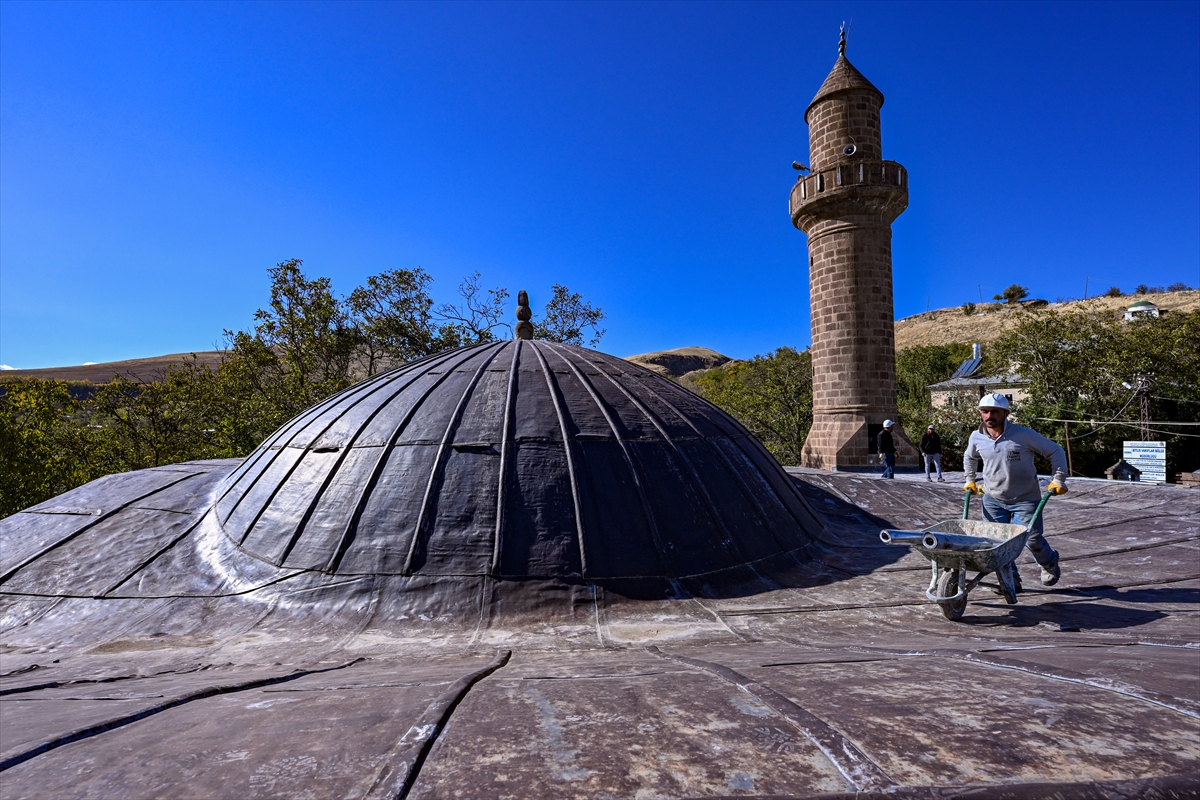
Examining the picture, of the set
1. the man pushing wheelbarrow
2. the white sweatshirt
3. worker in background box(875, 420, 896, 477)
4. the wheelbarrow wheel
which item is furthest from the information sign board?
the wheelbarrow wheel

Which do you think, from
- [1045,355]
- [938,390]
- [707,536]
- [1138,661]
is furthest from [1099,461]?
[1138,661]

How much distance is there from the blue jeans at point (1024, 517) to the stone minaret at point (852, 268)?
32.6ft

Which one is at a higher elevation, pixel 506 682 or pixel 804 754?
pixel 804 754

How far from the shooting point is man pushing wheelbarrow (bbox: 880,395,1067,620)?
4.72 meters

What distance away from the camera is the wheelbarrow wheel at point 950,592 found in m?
4.88

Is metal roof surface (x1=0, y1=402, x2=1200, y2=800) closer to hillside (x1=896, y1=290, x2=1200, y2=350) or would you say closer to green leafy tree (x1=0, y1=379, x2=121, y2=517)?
green leafy tree (x1=0, y1=379, x2=121, y2=517)

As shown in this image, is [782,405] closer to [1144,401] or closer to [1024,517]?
[1144,401]

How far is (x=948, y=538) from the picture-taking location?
4.73 m

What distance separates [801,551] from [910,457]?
11.0m

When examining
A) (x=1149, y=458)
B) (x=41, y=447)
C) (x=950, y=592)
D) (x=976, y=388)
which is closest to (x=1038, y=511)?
(x=950, y=592)

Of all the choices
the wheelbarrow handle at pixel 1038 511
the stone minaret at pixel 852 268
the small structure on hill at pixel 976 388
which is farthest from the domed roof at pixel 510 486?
the small structure on hill at pixel 976 388

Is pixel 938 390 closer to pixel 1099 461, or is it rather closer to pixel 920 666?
pixel 1099 461

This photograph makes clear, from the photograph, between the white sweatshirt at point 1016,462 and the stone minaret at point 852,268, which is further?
the stone minaret at point 852,268

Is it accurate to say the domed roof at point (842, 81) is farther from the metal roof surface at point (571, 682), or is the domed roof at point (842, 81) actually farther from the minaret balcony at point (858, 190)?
the metal roof surface at point (571, 682)
